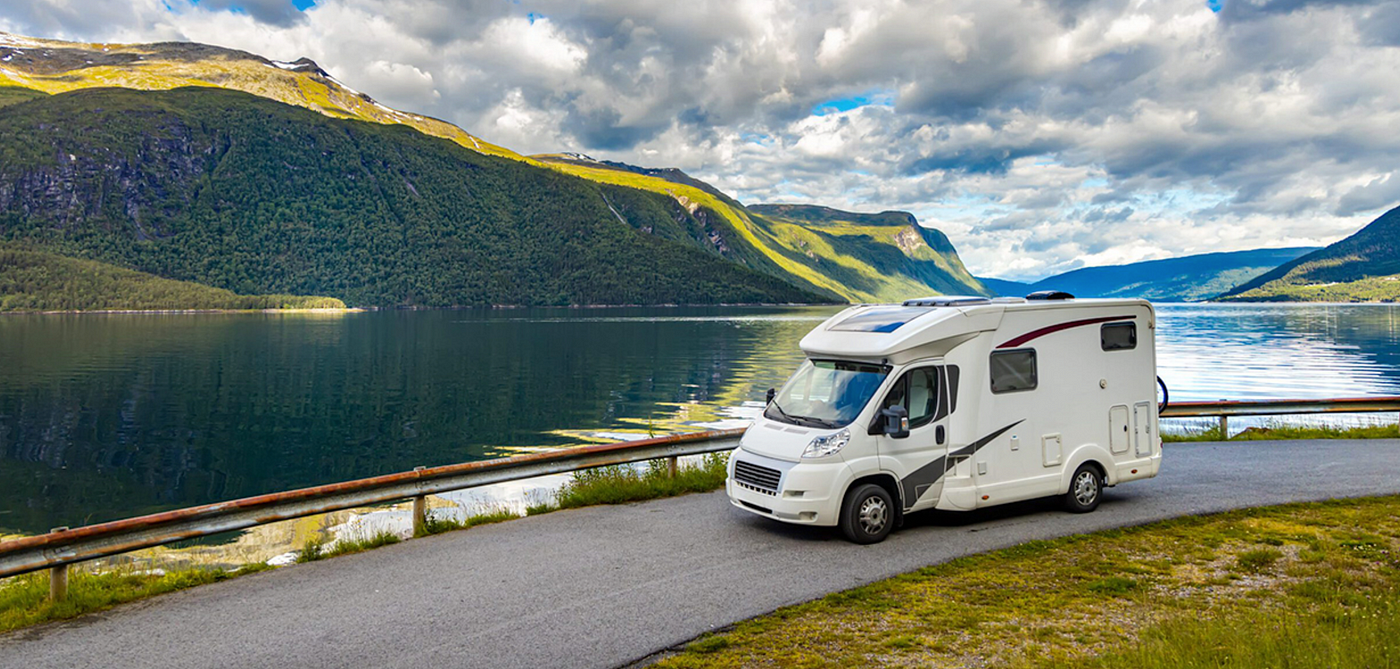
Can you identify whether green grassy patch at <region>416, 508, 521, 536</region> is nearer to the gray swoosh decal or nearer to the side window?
the gray swoosh decal

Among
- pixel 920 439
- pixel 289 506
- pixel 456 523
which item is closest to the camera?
pixel 289 506

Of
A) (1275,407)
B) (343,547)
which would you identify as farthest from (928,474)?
(1275,407)

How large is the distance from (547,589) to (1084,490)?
7.44 meters

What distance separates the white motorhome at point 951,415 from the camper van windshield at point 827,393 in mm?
19

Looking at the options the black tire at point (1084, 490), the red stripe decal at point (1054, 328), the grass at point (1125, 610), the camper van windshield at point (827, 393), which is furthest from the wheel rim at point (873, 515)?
the black tire at point (1084, 490)

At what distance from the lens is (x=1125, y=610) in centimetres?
720

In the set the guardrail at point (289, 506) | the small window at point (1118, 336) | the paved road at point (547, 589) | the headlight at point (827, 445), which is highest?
the small window at point (1118, 336)

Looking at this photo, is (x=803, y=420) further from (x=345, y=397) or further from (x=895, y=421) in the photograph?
(x=345, y=397)

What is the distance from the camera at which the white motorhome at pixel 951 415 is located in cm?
967

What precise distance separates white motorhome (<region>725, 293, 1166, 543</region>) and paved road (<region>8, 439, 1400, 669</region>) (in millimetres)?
511

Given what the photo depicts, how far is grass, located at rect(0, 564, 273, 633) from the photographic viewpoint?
24.9 ft

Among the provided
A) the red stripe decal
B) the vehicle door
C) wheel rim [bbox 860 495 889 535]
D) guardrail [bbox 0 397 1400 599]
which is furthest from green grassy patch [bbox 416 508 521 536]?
the red stripe decal

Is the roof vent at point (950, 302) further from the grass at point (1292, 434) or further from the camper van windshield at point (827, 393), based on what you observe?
the grass at point (1292, 434)

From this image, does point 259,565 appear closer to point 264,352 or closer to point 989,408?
point 989,408
